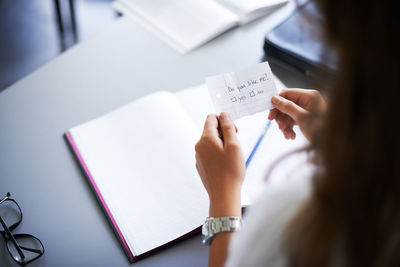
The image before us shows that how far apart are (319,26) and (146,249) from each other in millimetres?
450

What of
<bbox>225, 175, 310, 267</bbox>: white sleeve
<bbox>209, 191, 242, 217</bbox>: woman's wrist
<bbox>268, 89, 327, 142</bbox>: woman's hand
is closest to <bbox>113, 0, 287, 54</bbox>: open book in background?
<bbox>268, 89, 327, 142</bbox>: woman's hand

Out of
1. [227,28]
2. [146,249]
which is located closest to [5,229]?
[146,249]

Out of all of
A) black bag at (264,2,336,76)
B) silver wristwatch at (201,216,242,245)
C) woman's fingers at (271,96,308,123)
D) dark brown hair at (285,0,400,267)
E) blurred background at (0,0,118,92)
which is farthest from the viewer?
blurred background at (0,0,118,92)

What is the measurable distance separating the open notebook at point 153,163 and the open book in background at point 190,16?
24 cm

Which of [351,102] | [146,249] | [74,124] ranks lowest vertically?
[146,249]

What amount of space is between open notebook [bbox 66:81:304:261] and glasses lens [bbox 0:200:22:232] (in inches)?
5.3

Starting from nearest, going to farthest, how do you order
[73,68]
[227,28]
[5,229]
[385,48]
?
[385,48], [5,229], [73,68], [227,28]

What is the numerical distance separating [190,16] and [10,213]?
684 millimetres

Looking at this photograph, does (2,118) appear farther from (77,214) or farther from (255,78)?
(255,78)

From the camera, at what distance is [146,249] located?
2.10 ft

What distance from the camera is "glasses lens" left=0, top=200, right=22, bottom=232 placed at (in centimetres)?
68

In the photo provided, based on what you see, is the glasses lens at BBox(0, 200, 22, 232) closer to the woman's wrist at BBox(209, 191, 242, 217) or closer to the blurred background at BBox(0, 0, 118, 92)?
the woman's wrist at BBox(209, 191, 242, 217)

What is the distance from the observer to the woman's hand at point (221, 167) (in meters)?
0.61

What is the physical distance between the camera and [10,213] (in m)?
0.69
